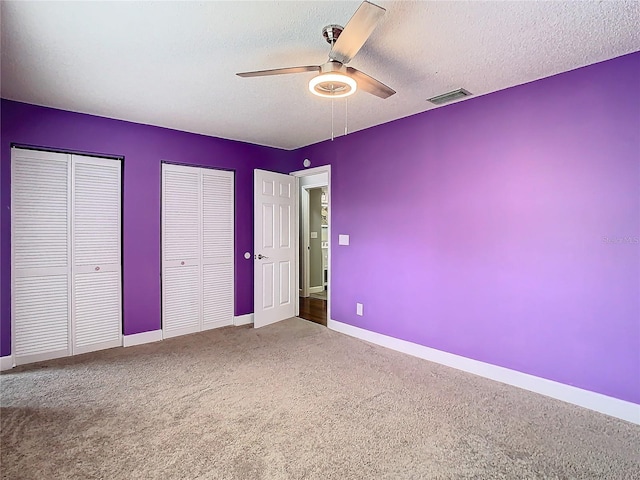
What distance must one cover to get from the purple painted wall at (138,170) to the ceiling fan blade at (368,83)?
109 inches

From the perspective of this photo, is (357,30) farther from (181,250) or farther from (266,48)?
(181,250)

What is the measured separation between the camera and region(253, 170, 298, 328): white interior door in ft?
14.8

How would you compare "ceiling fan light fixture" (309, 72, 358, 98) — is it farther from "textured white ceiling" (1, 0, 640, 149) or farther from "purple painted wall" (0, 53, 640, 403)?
"purple painted wall" (0, 53, 640, 403)

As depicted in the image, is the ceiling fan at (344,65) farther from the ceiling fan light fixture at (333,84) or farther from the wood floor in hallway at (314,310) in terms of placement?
the wood floor in hallway at (314,310)

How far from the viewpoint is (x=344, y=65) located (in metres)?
1.93

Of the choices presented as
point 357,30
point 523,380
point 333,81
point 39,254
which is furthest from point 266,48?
point 523,380

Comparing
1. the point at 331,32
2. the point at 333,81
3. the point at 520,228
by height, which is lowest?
the point at 520,228

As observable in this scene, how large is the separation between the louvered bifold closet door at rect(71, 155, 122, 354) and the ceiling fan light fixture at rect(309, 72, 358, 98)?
2.75 m

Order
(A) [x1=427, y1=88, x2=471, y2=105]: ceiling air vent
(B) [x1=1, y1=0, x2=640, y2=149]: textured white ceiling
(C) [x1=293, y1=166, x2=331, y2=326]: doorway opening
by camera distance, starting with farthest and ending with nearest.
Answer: (C) [x1=293, y1=166, x2=331, y2=326]: doorway opening < (A) [x1=427, y1=88, x2=471, y2=105]: ceiling air vent < (B) [x1=1, y1=0, x2=640, y2=149]: textured white ceiling

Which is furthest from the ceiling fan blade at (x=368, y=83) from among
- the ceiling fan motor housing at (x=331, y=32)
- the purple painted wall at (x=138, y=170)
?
the purple painted wall at (x=138, y=170)

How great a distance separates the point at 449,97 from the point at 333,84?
4.79 feet

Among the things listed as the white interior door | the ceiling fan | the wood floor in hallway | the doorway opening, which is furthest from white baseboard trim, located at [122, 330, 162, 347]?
the ceiling fan

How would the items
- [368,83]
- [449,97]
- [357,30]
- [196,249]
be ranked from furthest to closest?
[196,249], [449,97], [368,83], [357,30]

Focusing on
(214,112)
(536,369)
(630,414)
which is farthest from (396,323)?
(214,112)
